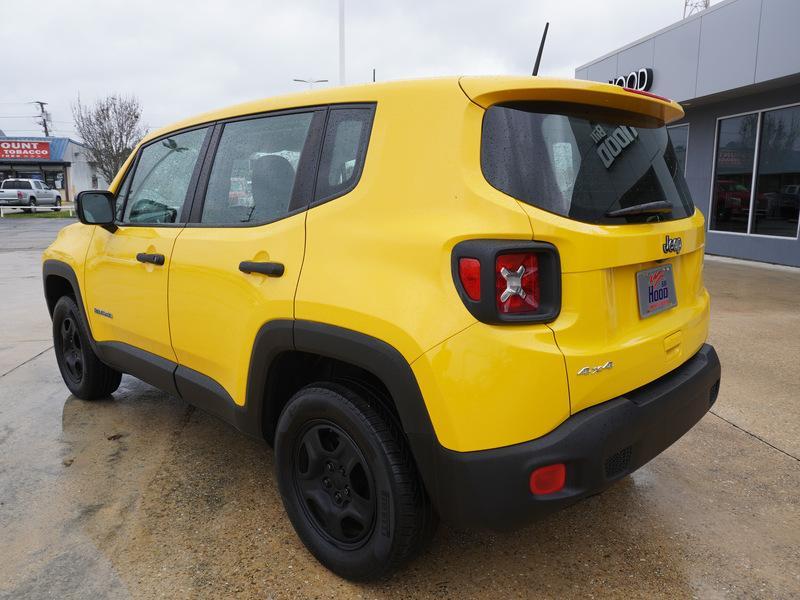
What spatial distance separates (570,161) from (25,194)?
43936 mm

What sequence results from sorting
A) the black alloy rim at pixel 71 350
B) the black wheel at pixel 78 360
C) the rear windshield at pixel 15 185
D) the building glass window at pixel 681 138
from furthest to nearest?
the rear windshield at pixel 15 185 < the building glass window at pixel 681 138 < the black alloy rim at pixel 71 350 < the black wheel at pixel 78 360

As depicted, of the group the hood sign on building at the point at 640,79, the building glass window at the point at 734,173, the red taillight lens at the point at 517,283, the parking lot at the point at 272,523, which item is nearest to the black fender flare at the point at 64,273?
the parking lot at the point at 272,523

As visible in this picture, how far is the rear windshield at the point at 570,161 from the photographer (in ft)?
6.22

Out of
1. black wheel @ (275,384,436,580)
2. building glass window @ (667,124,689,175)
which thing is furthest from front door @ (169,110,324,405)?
building glass window @ (667,124,689,175)

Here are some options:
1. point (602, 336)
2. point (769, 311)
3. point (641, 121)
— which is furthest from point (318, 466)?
point (769, 311)

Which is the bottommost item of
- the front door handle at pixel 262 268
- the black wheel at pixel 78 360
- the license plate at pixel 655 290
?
the black wheel at pixel 78 360

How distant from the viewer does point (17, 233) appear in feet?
71.6

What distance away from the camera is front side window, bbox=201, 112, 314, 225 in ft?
8.07

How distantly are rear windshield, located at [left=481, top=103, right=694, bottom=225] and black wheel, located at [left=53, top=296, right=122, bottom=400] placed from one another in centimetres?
312

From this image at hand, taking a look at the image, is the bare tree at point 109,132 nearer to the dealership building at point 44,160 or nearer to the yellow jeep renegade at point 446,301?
the dealership building at point 44,160

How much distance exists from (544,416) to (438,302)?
18.1 inches

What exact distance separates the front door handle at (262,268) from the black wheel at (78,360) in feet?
6.61

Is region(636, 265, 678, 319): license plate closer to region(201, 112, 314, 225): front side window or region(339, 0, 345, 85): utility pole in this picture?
region(201, 112, 314, 225): front side window

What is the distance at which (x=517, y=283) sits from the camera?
1.81m
